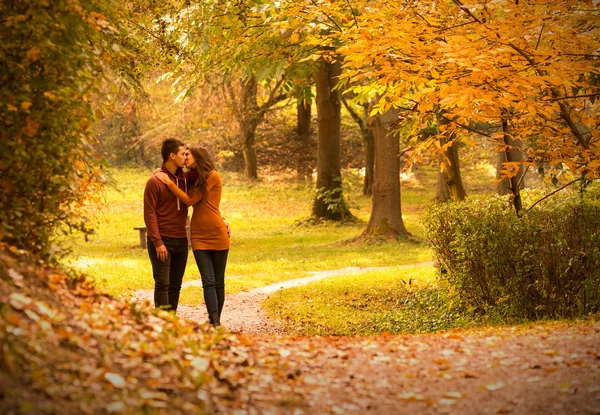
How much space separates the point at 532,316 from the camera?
28.4ft

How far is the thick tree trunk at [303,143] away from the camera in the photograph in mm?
36250

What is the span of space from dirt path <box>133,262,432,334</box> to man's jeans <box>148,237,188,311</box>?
104cm

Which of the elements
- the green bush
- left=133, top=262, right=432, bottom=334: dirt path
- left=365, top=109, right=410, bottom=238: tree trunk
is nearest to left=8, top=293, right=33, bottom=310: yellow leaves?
left=133, top=262, right=432, bottom=334: dirt path

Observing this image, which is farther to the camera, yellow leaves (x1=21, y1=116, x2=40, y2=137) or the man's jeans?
the man's jeans

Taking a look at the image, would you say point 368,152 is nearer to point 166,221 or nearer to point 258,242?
point 258,242

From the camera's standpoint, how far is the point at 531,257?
8344mm

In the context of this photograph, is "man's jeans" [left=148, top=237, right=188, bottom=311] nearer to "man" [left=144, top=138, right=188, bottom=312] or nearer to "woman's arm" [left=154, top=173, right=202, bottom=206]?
"man" [left=144, top=138, right=188, bottom=312]

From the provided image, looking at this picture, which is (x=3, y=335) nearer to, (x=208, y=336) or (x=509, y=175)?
(x=208, y=336)

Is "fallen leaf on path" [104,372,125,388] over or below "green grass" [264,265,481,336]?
over

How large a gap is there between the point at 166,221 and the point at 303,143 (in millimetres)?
30042

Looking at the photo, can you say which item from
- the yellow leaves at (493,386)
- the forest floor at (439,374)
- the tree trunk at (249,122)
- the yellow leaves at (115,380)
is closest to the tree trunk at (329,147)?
the tree trunk at (249,122)

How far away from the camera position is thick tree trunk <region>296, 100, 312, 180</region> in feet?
119

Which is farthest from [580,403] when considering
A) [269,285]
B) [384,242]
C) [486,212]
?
[384,242]

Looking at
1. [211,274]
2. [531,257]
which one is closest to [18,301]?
[211,274]
